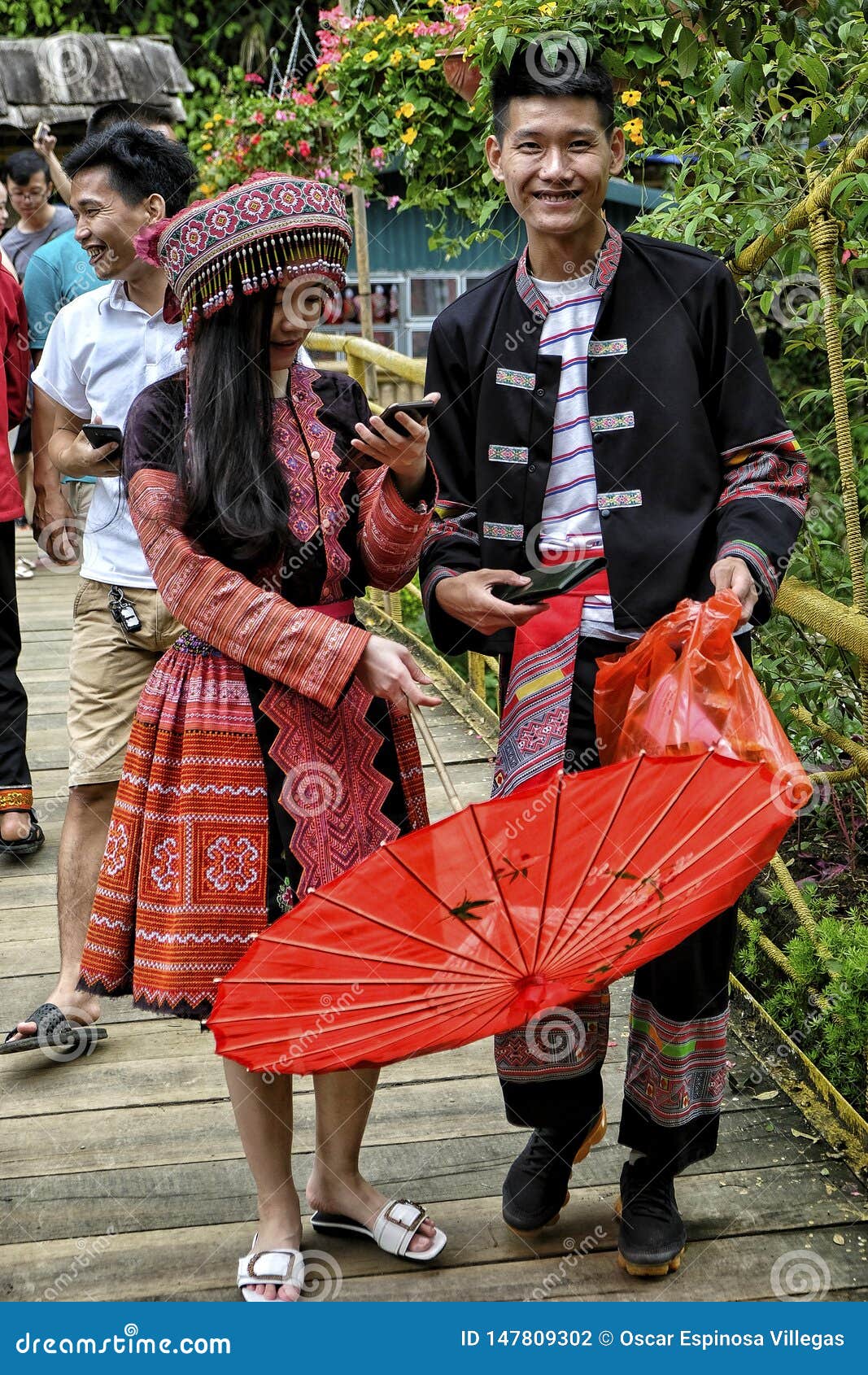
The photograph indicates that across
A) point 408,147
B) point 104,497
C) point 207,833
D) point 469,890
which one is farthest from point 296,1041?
point 408,147

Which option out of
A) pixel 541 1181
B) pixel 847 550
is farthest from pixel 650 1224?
pixel 847 550

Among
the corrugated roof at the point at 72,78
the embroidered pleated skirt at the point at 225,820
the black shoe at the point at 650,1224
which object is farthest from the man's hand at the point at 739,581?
the corrugated roof at the point at 72,78

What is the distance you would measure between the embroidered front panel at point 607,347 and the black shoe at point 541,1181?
4.16ft

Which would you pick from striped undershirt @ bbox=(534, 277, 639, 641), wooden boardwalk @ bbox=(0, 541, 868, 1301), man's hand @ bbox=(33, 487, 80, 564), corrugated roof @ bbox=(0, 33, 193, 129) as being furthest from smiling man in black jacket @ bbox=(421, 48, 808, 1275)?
corrugated roof @ bbox=(0, 33, 193, 129)

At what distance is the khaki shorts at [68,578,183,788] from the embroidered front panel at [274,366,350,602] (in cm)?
90

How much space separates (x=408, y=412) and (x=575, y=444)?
343 mm

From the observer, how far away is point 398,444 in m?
2.04

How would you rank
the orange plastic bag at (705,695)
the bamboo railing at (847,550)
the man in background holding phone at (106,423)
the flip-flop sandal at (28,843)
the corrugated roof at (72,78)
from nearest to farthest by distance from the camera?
the orange plastic bag at (705,695) < the bamboo railing at (847,550) < the man in background holding phone at (106,423) < the flip-flop sandal at (28,843) < the corrugated roof at (72,78)

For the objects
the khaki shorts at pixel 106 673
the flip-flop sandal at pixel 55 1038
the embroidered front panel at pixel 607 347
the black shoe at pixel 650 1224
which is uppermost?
the embroidered front panel at pixel 607 347

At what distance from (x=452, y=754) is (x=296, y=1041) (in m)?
2.93

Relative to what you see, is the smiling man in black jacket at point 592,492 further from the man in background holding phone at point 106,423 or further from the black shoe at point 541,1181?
the man in background holding phone at point 106,423

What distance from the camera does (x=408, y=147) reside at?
196 inches

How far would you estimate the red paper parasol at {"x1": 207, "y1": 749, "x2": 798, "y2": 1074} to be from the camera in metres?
1.78

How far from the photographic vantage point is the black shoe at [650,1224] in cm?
223
